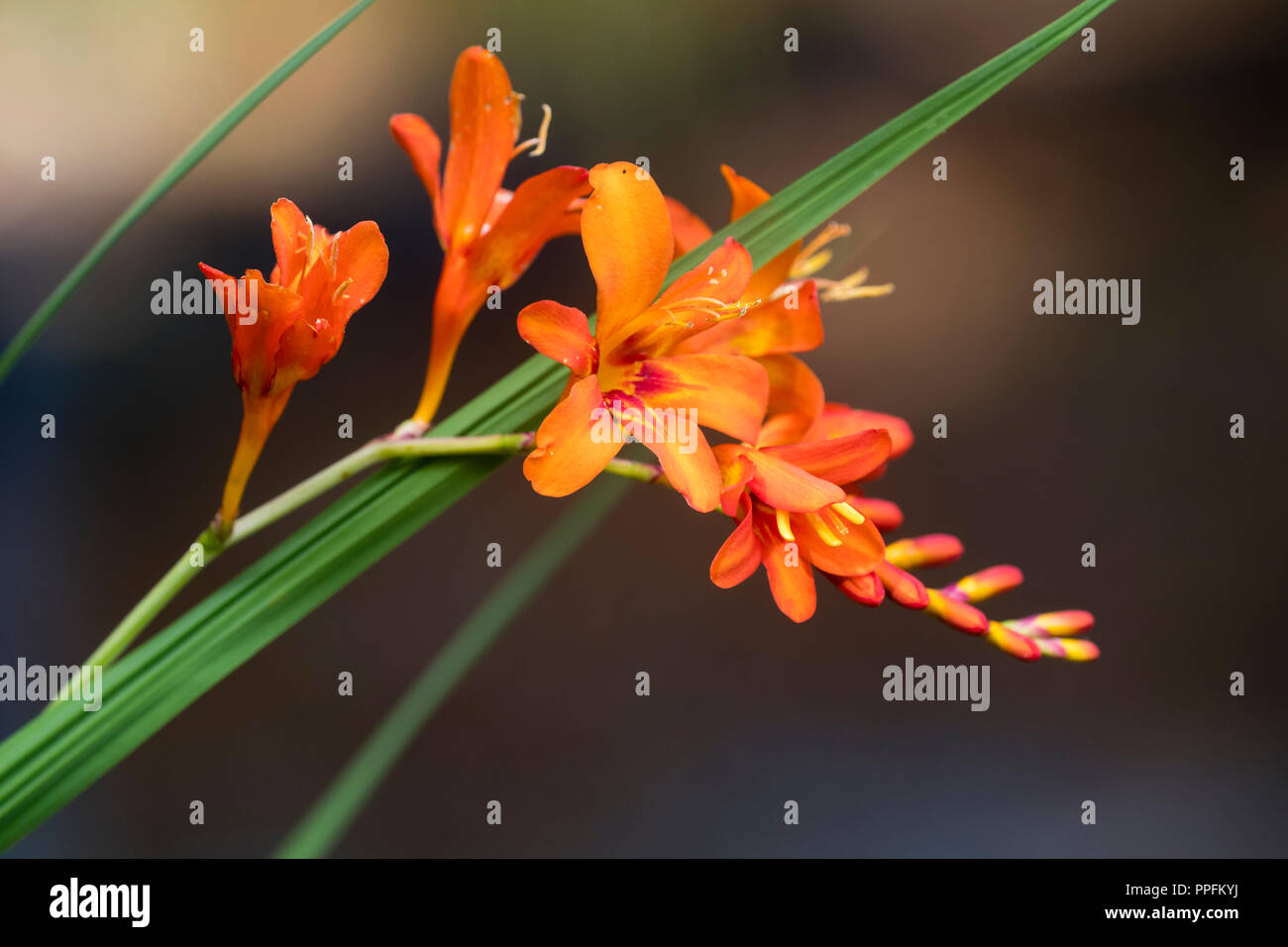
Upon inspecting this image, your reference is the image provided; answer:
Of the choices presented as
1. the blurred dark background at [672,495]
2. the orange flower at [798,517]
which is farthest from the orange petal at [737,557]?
the blurred dark background at [672,495]

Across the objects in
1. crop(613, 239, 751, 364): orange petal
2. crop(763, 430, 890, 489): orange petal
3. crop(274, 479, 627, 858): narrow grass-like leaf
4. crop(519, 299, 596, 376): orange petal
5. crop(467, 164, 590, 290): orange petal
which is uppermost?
crop(467, 164, 590, 290): orange petal

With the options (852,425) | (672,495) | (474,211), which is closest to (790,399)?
(852,425)

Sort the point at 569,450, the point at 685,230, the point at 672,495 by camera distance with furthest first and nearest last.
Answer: the point at 672,495, the point at 685,230, the point at 569,450

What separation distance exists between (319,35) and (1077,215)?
1210mm

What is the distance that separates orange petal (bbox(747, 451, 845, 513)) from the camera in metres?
0.25

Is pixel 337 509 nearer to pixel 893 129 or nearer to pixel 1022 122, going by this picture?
pixel 893 129

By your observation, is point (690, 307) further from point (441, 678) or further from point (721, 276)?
point (441, 678)

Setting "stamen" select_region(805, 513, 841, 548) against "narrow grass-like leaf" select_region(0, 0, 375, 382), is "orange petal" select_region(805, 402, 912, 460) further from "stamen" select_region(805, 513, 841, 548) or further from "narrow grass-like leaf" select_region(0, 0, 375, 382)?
"narrow grass-like leaf" select_region(0, 0, 375, 382)

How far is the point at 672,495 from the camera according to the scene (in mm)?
1179

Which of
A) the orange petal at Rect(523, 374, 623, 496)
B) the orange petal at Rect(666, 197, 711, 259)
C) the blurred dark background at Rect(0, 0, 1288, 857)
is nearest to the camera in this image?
the orange petal at Rect(523, 374, 623, 496)

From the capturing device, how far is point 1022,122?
3.94 feet

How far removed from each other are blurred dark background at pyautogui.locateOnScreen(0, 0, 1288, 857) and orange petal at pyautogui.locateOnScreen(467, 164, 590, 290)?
2.75ft

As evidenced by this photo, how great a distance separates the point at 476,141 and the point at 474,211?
0.02 m

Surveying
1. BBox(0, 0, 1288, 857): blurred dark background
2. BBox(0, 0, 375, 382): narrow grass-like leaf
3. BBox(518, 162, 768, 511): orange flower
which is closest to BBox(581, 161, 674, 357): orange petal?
BBox(518, 162, 768, 511): orange flower
